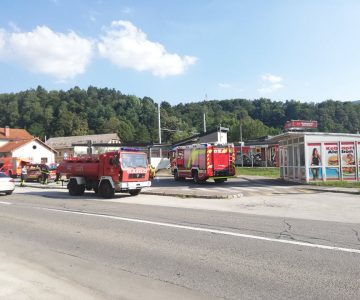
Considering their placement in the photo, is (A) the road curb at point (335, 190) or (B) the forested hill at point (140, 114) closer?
(A) the road curb at point (335, 190)

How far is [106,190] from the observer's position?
20.3 m

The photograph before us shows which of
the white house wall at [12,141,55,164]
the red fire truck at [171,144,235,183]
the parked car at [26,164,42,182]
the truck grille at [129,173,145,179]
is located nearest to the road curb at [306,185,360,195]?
the red fire truck at [171,144,235,183]

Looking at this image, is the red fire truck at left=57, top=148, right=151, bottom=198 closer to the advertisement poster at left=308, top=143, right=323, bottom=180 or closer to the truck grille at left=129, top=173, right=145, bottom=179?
the truck grille at left=129, top=173, right=145, bottom=179

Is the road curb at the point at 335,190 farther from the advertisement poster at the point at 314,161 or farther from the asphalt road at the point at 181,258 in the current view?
the asphalt road at the point at 181,258

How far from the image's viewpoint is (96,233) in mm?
10477

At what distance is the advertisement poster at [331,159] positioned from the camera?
25.8m

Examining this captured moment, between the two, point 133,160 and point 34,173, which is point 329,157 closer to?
point 133,160

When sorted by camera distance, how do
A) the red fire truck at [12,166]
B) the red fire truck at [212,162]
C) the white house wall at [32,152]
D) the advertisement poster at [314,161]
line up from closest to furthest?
1. the advertisement poster at [314,161]
2. the red fire truck at [212,162]
3. the red fire truck at [12,166]
4. the white house wall at [32,152]

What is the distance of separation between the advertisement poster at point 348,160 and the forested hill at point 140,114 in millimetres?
84774

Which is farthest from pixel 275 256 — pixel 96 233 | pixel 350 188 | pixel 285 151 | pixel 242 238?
pixel 285 151

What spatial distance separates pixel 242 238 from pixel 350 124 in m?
107

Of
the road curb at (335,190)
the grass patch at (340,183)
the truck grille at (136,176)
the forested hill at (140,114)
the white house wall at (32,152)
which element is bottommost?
the road curb at (335,190)

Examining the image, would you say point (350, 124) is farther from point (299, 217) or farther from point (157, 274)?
point (157, 274)

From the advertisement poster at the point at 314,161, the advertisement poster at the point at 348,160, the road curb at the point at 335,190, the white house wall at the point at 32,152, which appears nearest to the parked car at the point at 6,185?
the road curb at the point at 335,190
